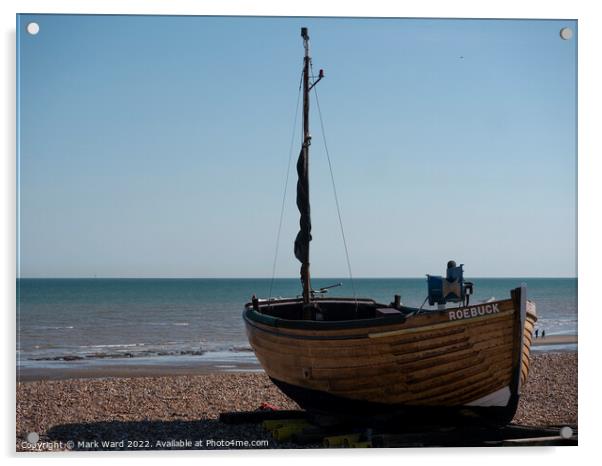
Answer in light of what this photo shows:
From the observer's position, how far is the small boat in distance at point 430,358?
8906mm

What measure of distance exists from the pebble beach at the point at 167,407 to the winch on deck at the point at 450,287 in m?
1.75

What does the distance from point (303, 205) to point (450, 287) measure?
2507 mm

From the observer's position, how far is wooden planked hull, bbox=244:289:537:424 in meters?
8.90

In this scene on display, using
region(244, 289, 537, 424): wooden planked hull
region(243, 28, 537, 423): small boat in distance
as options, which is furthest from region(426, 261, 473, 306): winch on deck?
region(244, 289, 537, 424): wooden planked hull

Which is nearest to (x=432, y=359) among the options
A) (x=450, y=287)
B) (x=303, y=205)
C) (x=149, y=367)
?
(x=450, y=287)

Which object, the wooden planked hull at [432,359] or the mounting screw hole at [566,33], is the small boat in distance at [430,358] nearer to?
the wooden planked hull at [432,359]

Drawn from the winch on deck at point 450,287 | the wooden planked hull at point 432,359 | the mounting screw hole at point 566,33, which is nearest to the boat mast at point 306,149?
the wooden planked hull at point 432,359

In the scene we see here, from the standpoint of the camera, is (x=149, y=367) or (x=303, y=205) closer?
(x=303, y=205)

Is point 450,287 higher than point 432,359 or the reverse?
higher

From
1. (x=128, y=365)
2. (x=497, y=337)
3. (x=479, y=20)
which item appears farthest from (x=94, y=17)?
(x=128, y=365)

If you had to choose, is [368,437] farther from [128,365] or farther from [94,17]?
[128,365]

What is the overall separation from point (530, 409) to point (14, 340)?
7018mm

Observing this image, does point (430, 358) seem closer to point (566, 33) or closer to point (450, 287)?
point (450, 287)

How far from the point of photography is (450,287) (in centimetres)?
930
